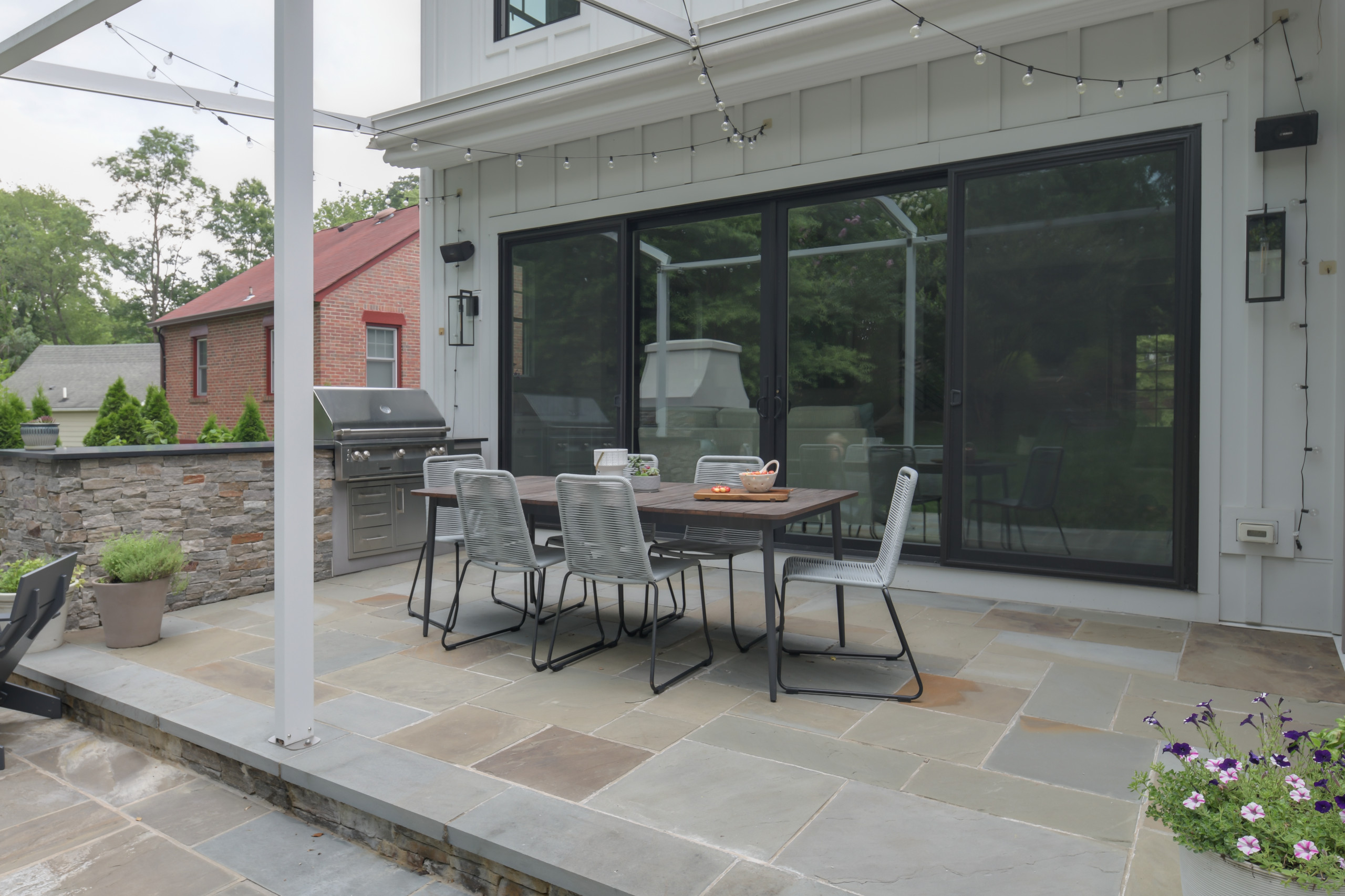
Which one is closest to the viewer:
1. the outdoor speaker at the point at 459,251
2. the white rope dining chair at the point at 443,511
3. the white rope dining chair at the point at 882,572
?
the white rope dining chair at the point at 882,572

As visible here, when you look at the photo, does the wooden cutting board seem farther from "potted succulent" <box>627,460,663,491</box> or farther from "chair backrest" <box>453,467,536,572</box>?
"chair backrest" <box>453,467,536,572</box>

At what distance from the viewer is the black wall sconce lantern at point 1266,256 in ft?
12.7

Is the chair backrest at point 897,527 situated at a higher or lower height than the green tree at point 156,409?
lower

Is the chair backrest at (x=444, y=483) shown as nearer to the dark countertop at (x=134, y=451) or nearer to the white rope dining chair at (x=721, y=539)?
the dark countertop at (x=134, y=451)

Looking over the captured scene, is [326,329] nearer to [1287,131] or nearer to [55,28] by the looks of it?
[55,28]

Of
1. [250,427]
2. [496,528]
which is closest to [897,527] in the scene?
[496,528]

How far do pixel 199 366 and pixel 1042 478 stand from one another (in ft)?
57.7

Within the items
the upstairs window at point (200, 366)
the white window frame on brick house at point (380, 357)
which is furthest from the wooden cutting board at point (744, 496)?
the upstairs window at point (200, 366)

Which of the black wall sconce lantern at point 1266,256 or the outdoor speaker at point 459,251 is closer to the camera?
the black wall sconce lantern at point 1266,256

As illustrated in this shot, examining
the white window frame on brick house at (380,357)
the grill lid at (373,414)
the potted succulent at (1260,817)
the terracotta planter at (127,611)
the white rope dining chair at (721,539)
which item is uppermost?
the white window frame on brick house at (380,357)

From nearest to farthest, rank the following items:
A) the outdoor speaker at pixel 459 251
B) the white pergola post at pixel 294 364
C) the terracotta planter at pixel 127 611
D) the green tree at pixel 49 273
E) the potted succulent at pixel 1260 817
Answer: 1. the potted succulent at pixel 1260 817
2. the white pergola post at pixel 294 364
3. the terracotta planter at pixel 127 611
4. the outdoor speaker at pixel 459 251
5. the green tree at pixel 49 273

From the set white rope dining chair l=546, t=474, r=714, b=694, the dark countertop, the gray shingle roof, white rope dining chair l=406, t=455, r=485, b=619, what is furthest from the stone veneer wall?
the gray shingle roof

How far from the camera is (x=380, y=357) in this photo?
594 inches

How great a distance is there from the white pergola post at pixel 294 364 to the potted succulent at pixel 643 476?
5.43ft
